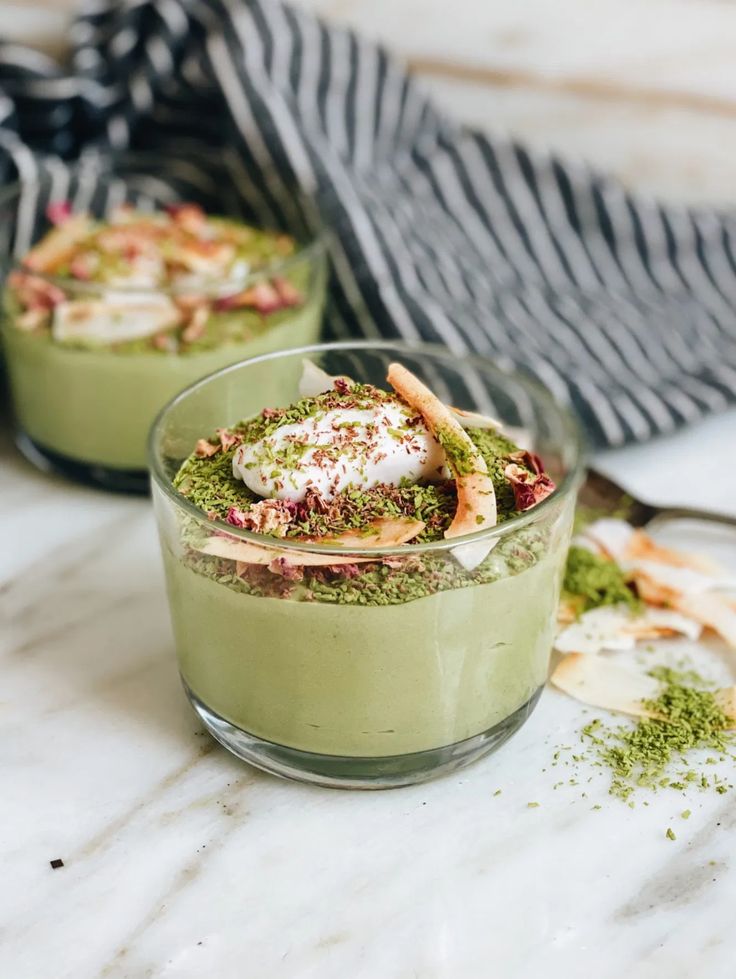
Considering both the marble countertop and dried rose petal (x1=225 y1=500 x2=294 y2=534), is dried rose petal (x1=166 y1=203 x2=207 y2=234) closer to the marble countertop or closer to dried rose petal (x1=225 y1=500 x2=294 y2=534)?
the marble countertop

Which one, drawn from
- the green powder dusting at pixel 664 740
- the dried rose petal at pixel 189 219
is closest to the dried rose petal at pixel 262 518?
the green powder dusting at pixel 664 740

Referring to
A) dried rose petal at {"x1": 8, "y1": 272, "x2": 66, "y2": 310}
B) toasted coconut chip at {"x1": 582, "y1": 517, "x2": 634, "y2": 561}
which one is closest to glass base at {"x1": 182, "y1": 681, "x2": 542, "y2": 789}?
toasted coconut chip at {"x1": 582, "y1": 517, "x2": 634, "y2": 561}

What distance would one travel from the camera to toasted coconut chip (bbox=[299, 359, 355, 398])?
3.52 feet

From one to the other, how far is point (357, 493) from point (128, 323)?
53 cm

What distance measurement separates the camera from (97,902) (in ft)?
2.89

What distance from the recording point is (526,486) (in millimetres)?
938

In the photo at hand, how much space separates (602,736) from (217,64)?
1.05m

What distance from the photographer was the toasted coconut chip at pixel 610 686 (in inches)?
42.6

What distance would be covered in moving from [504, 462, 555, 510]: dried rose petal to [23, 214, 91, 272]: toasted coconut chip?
2.40 ft

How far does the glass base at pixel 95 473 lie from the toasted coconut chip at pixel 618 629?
55cm

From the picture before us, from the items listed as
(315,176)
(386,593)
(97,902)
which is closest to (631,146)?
(315,176)

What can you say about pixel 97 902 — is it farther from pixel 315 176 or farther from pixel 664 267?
pixel 664 267

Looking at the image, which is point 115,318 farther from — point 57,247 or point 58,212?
point 58,212

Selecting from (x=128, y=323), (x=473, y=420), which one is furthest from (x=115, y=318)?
(x=473, y=420)
